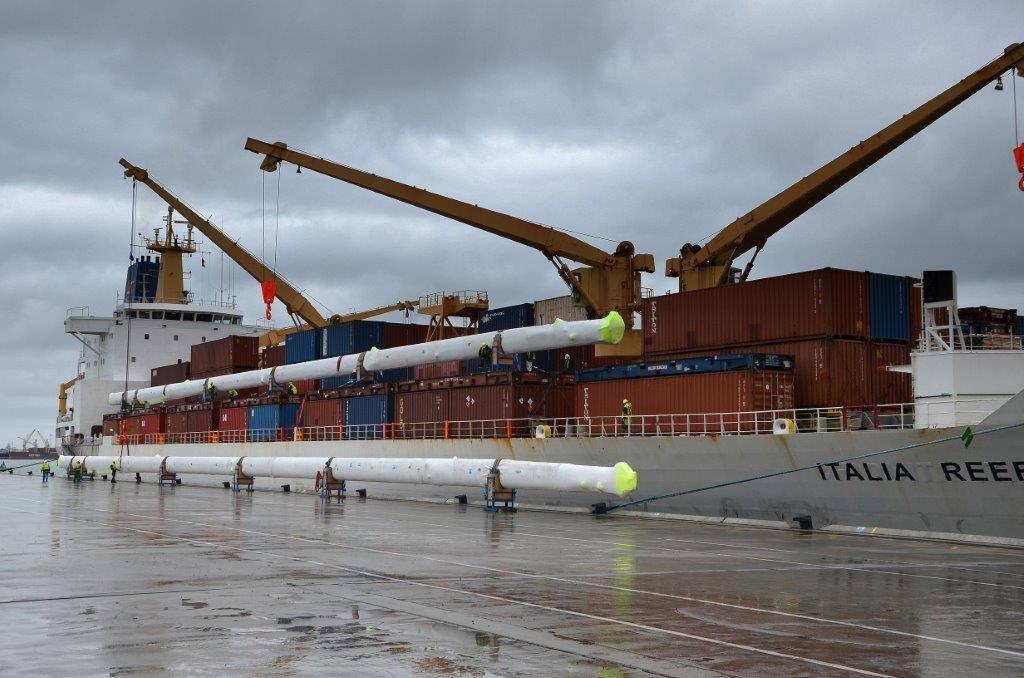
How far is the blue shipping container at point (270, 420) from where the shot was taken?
202 ft

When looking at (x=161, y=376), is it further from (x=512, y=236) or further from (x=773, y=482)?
(x=773, y=482)

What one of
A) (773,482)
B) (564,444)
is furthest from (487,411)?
(773,482)

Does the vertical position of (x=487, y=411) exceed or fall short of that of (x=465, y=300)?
it falls short

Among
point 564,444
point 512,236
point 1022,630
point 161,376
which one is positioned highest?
point 512,236

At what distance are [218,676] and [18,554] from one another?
1440 cm

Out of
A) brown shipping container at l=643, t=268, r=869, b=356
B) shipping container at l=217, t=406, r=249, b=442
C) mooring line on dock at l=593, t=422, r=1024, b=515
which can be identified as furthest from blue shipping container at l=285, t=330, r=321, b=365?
mooring line on dock at l=593, t=422, r=1024, b=515

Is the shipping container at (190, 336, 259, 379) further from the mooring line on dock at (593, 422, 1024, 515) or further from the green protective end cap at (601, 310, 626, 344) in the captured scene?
the mooring line on dock at (593, 422, 1024, 515)

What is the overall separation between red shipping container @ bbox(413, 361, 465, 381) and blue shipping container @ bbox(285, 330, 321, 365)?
346 inches

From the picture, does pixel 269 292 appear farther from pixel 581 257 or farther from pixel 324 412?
pixel 581 257

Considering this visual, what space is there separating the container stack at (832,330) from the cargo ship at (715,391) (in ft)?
0.22

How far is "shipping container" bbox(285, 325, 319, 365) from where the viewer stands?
61.5 meters

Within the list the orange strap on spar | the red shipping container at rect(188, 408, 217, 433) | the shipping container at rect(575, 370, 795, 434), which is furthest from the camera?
the orange strap on spar

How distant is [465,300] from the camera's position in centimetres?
5694

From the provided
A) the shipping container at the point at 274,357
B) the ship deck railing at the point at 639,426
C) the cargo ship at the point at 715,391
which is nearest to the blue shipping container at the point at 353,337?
the cargo ship at the point at 715,391
